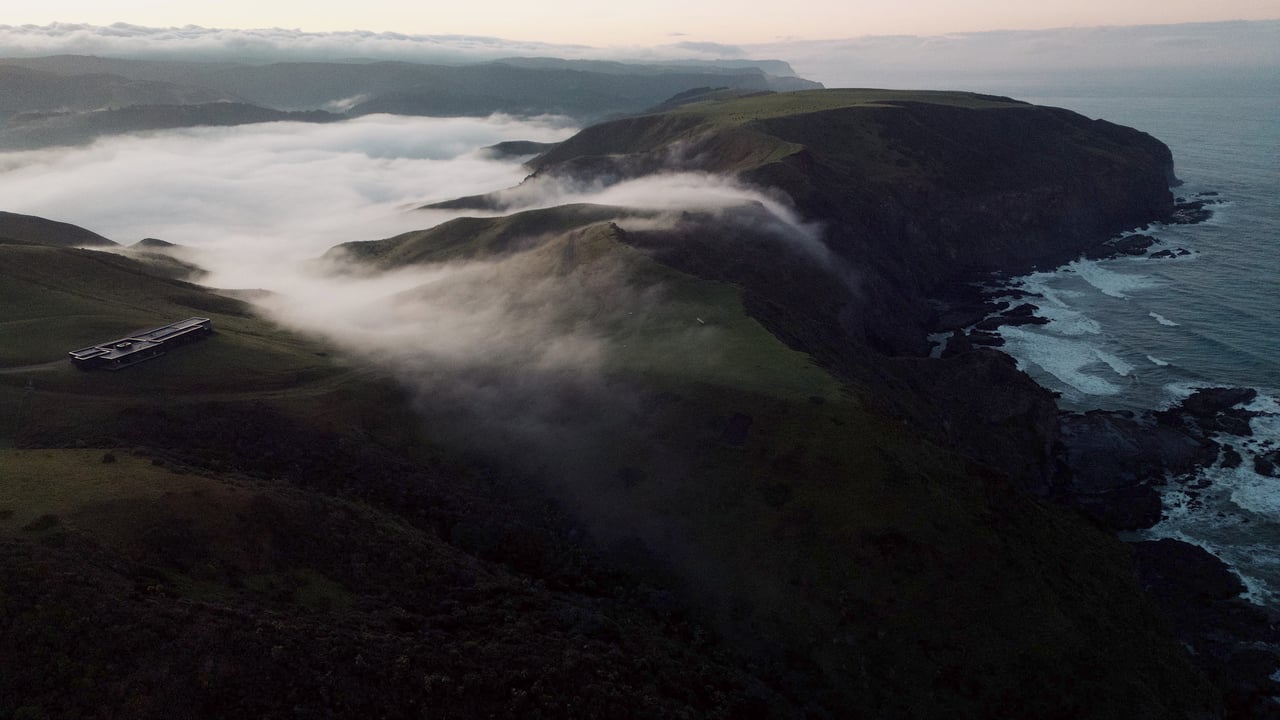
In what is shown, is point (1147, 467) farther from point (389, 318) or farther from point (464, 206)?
point (464, 206)

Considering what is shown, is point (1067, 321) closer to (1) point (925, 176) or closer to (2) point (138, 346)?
(1) point (925, 176)

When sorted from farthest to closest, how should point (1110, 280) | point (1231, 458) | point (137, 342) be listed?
point (1110, 280) → point (1231, 458) → point (137, 342)

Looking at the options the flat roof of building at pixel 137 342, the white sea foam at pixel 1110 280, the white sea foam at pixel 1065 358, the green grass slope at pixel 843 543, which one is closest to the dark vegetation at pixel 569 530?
the green grass slope at pixel 843 543

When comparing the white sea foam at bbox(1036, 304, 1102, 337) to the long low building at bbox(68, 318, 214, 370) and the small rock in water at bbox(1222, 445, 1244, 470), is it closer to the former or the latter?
the small rock in water at bbox(1222, 445, 1244, 470)

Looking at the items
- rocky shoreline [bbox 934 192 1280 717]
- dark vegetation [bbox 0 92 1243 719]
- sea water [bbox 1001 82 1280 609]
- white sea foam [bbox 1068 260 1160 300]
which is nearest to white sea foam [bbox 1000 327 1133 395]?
sea water [bbox 1001 82 1280 609]

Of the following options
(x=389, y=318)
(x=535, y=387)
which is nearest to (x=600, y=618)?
(x=535, y=387)

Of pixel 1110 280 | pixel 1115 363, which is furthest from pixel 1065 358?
pixel 1110 280

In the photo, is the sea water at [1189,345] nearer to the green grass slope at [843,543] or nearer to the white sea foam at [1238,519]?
the white sea foam at [1238,519]
